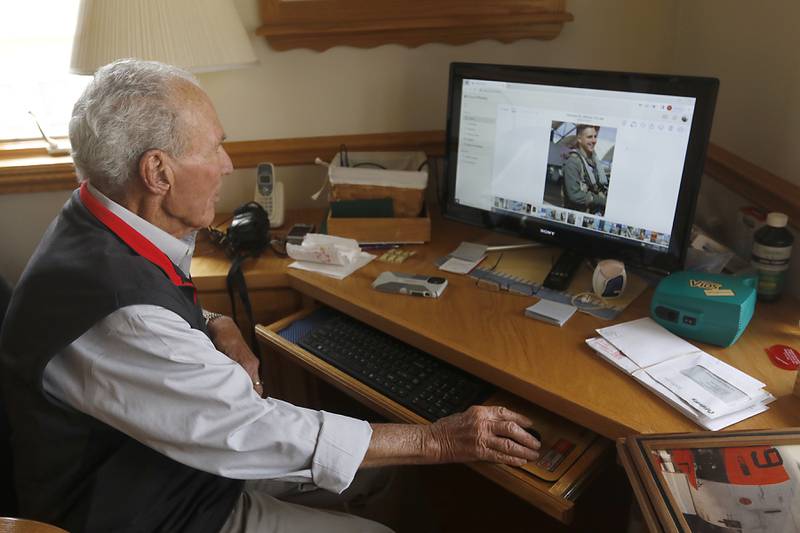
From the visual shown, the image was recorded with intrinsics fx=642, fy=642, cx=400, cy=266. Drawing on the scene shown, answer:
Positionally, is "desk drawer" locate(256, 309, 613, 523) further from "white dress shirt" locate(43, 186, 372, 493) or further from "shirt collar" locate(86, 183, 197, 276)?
"shirt collar" locate(86, 183, 197, 276)

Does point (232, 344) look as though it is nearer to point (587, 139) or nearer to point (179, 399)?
point (179, 399)

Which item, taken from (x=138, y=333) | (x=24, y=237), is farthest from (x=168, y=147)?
(x=24, y=237)

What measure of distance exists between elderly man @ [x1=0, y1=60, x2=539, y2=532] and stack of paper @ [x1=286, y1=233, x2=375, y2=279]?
0.42 metres

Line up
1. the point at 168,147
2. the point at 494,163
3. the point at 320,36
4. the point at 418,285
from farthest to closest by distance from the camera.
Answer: the point at 320,36 → the point at 494,163 → the point at 418,285 → the point at 168,147

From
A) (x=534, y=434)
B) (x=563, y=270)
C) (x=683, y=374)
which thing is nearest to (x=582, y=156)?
(x=563, y=270)

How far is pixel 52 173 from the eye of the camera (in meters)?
1.85

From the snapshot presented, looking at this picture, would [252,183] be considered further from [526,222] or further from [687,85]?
[687,85]

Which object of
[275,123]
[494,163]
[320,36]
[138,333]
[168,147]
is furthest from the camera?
[275,123]

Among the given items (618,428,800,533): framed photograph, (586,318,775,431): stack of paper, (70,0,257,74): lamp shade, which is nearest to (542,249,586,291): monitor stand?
(586,318,775,431): stack of paper

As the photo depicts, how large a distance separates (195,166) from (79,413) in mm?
438

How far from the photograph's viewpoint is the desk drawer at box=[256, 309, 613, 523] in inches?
37.7

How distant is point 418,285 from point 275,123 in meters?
0.77

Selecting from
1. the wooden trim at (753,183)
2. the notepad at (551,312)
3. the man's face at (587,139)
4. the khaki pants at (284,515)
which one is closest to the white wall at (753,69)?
the wooden trim at (753,183)

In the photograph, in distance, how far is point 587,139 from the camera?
133cm
